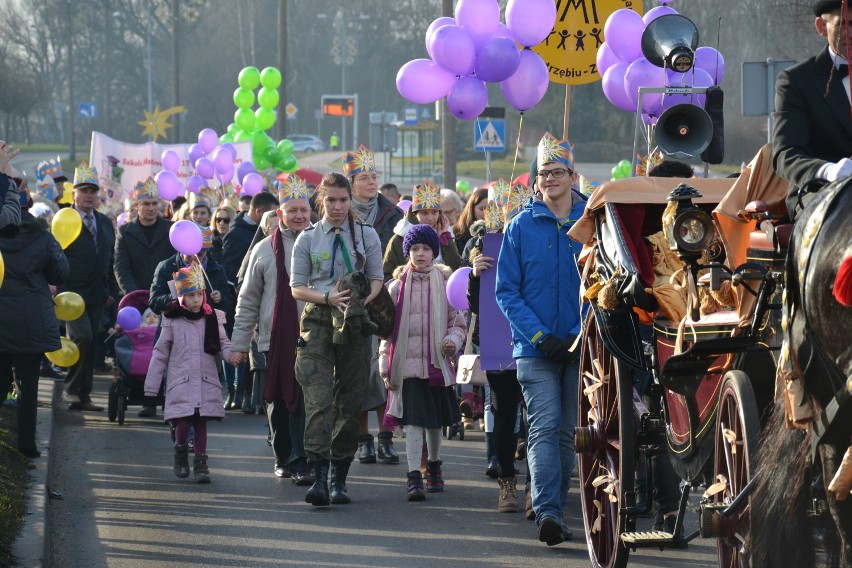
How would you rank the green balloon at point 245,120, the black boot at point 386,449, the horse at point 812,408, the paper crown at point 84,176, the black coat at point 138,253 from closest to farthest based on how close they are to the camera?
the horse at point 812,408 → the black boot at point 386,449 → the black coat at point 138,253 → the paper crown at point 84,176 → the green balloon at point 245,120

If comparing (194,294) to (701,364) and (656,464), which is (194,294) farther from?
(701,364)

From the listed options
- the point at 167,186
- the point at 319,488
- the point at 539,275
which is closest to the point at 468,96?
the point at 319,488

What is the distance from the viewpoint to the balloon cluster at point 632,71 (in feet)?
41.4

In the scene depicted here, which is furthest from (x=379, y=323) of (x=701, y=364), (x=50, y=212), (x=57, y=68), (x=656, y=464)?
(x=57, y=68)

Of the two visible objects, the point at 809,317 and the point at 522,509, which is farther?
the point at 522,509

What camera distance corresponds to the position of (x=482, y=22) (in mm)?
13070

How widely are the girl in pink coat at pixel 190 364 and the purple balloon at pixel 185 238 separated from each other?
40.5 inches

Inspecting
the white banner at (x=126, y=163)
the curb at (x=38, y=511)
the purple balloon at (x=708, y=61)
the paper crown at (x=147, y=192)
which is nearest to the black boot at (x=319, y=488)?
the curb at (x=38, y=511)

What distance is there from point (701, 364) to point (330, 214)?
4.32 meters

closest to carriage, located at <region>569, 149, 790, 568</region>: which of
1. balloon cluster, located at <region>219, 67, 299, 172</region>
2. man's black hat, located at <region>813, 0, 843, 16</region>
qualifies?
man's black hat, located at <region>813, 0, 843, 16</region>

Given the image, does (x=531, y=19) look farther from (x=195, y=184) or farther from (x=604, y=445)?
(x=195, y=184)

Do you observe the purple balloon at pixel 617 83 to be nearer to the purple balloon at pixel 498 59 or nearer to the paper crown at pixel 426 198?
the purple balloon at pixel 498 59

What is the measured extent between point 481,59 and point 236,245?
394 centimetres

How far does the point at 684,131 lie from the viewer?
9242 millimetres
